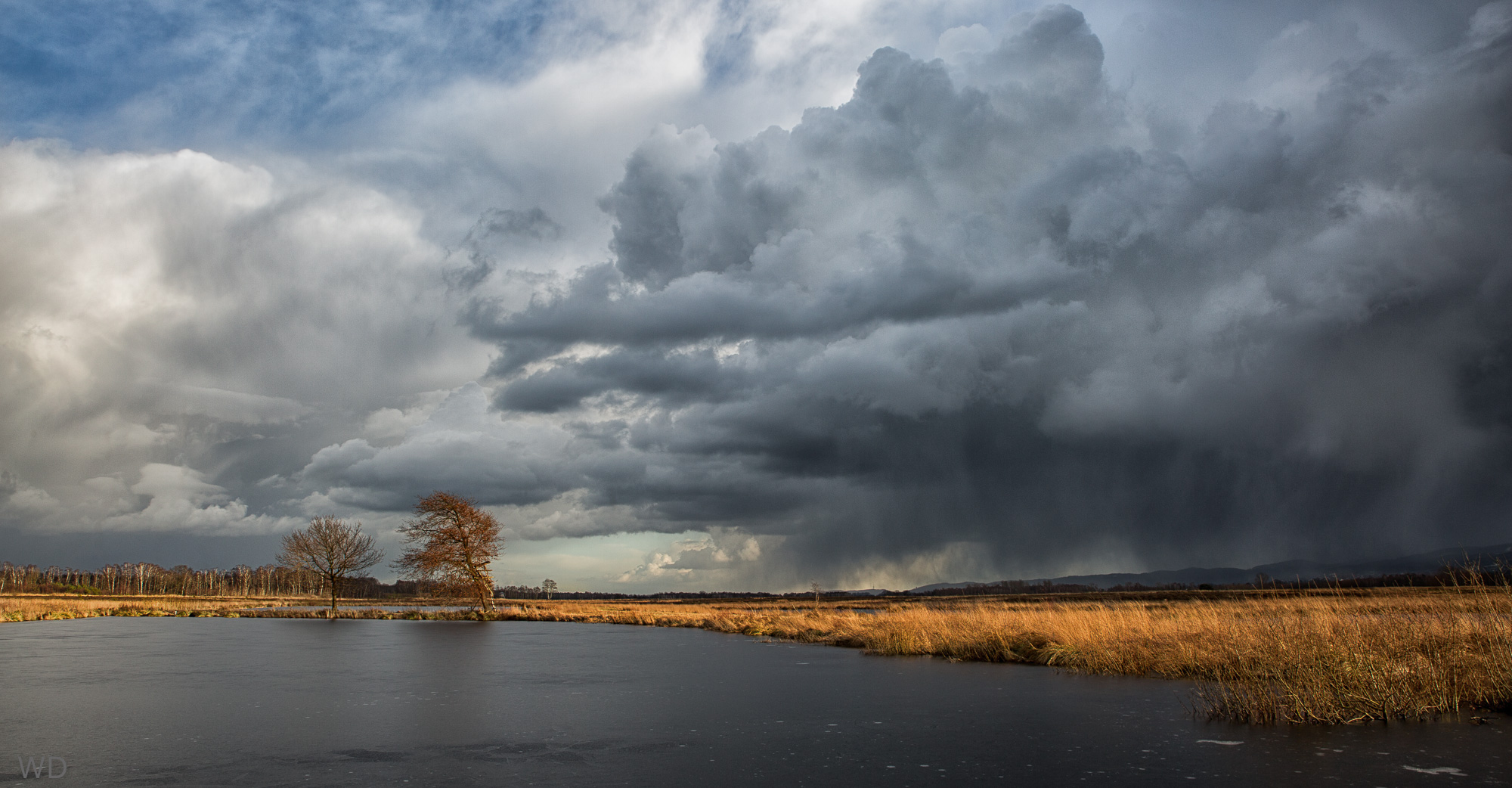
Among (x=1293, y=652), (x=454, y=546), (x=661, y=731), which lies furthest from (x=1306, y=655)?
(x=454, y=546)

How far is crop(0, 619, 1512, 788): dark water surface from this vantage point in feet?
27.8

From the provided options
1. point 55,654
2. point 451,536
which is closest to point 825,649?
point 55,654

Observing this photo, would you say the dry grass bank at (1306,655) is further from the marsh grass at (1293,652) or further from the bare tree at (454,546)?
the bare tree at (454,546)

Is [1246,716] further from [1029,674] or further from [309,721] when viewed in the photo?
[309,721]

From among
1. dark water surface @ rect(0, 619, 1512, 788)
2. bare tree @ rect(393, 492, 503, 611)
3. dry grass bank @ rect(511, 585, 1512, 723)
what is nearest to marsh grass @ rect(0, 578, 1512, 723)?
dry grass bank @ rect(511, 585, 1512, 723)

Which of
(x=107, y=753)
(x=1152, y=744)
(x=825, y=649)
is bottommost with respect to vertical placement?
(x=825, y=649)

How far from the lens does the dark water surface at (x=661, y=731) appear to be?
27.8ft

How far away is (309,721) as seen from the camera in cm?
1173

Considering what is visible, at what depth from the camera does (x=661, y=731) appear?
1134 centimetres

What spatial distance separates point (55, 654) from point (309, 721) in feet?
60.0

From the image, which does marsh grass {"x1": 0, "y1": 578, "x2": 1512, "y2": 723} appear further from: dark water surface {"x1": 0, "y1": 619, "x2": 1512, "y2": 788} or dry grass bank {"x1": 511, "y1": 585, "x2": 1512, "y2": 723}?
dark water surface {"x1": 0, "y1": 619, "x2": 1512, "y2": 788}

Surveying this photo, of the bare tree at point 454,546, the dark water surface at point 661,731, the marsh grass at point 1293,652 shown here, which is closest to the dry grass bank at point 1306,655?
the marsh grass at point 1293,652

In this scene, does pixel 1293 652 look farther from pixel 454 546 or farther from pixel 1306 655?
pixel 454 546

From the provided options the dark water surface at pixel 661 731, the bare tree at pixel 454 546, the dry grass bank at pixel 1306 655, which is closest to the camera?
the dark water surface at pixel 661 731
